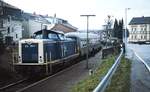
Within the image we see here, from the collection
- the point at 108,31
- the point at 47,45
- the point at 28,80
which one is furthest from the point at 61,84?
the point at 108,31

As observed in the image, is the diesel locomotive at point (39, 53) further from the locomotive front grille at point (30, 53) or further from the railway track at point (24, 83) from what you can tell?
the railway track at point (24, 83)

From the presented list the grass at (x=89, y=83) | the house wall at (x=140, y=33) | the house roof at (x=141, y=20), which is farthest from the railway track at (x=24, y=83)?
the house roof at (x=141, y=20)

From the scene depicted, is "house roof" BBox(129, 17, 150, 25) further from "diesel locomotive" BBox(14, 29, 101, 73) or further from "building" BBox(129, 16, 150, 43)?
"diesel locomotive" BBox(14, 29, 101, 73)

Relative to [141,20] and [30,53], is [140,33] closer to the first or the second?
[141,20]

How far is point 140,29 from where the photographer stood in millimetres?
186125

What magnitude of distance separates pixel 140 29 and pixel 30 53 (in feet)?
542

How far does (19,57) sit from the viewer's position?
25047 millimetres

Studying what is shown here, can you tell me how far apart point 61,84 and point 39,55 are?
508cm

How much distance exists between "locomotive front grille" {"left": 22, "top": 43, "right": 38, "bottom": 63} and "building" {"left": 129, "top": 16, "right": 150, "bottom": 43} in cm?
15806

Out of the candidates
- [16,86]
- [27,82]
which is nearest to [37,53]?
[27,82]

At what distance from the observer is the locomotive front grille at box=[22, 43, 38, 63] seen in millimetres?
24797

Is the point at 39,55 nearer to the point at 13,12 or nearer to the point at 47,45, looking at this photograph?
the point at 47,45

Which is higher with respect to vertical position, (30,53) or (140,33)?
(140,33)

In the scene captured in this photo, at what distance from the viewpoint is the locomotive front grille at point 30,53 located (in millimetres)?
24797
